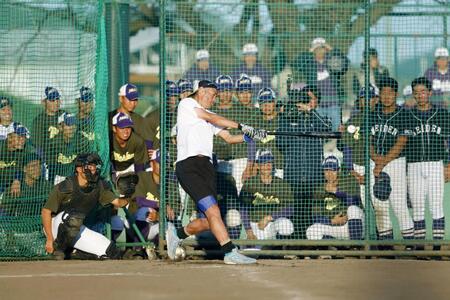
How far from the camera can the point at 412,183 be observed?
1173 centimetres

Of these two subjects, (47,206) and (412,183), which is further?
(412,183)

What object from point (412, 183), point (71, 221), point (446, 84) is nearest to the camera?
point (71, 221)

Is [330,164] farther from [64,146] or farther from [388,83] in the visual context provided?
[64,146]

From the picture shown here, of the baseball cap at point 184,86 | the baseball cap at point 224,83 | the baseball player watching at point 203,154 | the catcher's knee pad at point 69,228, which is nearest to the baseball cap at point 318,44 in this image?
the baseball cap at point 224,83

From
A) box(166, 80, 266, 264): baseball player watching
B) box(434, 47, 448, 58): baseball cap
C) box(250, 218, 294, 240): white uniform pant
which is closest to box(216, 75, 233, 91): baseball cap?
box(166, 80, 266, 264): baseball player watching

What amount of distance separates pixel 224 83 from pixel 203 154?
54.9 inches

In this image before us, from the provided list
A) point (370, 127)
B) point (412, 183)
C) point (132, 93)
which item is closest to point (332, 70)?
point (370, 127)

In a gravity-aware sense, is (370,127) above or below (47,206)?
above

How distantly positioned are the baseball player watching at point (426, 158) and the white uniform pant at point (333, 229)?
0.68 m

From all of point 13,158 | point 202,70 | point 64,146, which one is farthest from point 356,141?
point 13,158

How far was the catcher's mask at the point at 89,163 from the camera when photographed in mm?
10914

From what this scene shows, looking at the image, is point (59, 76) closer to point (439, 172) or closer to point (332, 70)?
point (332, 70)

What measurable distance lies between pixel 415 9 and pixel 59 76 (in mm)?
4344

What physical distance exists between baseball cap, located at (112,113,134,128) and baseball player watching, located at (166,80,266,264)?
1.18 m
